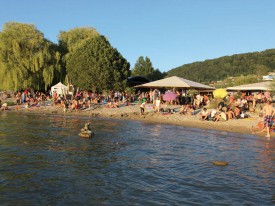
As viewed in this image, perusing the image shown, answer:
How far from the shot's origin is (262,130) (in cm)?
1733

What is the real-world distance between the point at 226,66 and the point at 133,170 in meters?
98.8

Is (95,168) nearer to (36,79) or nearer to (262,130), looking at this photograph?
(262,130)

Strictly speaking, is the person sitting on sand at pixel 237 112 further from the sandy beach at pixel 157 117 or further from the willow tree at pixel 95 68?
the willow tree at pixel 95 68

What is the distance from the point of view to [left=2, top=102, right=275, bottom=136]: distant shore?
1942 cm

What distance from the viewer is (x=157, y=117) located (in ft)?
77.2

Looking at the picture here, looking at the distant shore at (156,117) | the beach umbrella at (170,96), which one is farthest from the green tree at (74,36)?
the beach umbrella at (170,96)

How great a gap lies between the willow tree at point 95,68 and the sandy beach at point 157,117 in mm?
8439

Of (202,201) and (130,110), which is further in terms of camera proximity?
Result: (130,110)

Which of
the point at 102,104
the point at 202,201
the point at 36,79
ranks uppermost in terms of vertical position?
the point at 36,79

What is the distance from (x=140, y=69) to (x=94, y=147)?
2056 inches

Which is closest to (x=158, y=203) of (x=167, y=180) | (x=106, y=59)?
(x=167, y=180)

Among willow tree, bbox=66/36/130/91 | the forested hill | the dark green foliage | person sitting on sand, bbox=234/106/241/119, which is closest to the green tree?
willow tree, bbox=66/36/130/91

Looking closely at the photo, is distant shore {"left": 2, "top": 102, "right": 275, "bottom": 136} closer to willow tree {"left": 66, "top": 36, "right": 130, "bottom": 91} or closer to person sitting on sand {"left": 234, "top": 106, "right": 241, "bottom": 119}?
person sitting on sand {"left": 234, "top": 106, "right": 241, "bottom": 119}

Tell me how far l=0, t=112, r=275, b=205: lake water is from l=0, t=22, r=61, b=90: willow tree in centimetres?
2187
